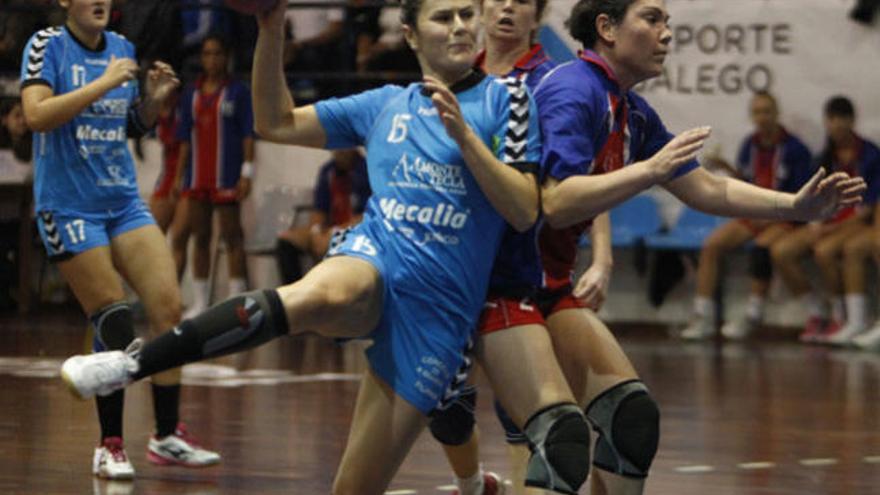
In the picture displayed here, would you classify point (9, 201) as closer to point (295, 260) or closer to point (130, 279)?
point (295, 260)

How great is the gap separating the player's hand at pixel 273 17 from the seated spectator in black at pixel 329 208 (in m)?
9.70

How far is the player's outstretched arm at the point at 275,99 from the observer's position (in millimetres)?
6047

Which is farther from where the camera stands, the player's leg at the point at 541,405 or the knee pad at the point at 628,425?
Result: the knee pad at the point at 628,425

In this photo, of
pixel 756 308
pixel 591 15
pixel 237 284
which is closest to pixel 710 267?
pixel 756 308

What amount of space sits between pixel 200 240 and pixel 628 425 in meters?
10.7

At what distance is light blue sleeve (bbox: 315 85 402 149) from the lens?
6.20m

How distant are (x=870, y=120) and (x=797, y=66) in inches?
28.9

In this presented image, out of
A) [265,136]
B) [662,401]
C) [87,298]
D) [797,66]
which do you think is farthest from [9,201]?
[265,136]

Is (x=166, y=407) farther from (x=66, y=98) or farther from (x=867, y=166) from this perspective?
(x=867, y=166)

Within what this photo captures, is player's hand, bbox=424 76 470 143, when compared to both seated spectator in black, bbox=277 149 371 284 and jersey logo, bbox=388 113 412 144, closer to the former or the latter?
jersey logo, bbox=388 113 412 144

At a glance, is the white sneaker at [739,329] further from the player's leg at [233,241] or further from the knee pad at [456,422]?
the knee pad at [456,422]

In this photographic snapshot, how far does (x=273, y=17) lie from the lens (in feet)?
19.7

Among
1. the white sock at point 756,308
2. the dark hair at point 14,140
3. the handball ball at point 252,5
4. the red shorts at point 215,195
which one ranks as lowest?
the white sock at point 756,308

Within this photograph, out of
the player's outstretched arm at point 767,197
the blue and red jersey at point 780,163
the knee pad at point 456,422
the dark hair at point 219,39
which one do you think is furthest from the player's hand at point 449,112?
the dark hair at point 219,39
